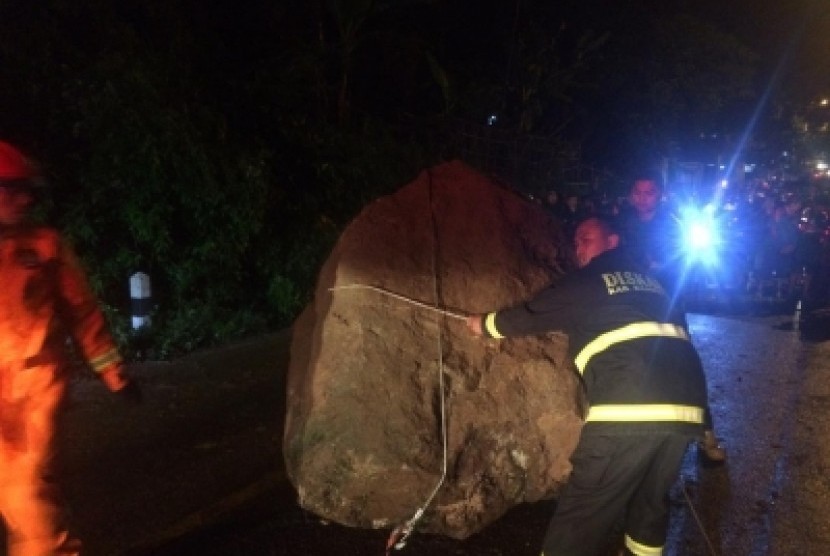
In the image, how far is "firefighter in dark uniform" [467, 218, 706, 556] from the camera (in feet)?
9.50

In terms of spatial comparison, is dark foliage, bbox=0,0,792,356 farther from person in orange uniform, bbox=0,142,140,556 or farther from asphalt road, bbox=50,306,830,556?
person in orange uniform, bbox=0,142,140,556

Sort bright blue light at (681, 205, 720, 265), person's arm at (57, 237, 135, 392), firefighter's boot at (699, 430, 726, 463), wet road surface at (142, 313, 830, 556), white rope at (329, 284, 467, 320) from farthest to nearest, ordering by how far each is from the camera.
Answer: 1. bright blue light at (681, 205, 720, 265)
2. firefighter's boot at (699, 430, 726, 463)
3. white rope at (329, 284, 467, 320)
4. wet road surface at (142, 313, 830, 556)
5. person's arm at (57, 237, 135, 392)

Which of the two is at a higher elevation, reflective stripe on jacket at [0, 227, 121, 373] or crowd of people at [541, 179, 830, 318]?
reflective stripe on jacket at [0, 227, 121, 373]

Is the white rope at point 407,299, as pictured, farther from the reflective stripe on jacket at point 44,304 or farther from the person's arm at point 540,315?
the reflective stripe on jacket at point 44,304

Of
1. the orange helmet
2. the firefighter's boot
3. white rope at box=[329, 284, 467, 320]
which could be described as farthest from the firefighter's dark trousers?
the orange helmet

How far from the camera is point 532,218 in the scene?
4.53m

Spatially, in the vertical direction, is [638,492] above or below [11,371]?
below

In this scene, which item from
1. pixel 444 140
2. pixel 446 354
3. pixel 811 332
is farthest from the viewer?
pixel 444 140

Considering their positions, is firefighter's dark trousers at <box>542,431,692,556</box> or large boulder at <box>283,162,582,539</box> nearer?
firefighter's dark trousers at <box>542,431,692,556</box>

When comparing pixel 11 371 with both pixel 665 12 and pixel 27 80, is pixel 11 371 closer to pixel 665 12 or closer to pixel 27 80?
pixel 27 80

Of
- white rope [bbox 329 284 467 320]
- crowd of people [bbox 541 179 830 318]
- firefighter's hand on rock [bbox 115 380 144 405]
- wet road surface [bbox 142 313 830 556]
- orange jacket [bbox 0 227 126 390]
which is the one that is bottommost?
wet road surface [bbox 142 313 830 556]

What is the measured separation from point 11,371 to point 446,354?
2.07 meters

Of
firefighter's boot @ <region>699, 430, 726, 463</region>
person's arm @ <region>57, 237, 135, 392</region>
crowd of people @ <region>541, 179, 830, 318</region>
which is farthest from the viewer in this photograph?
crowd of people @ <region>541, 179, 830, 318</region>

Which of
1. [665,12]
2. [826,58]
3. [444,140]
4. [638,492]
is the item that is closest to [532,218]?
[638,492]
